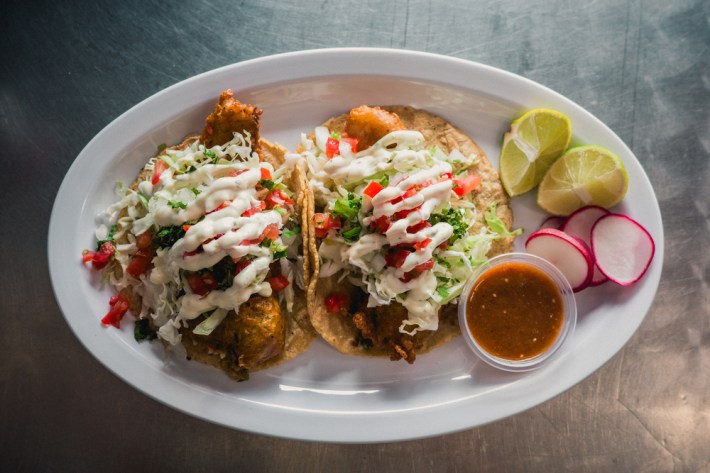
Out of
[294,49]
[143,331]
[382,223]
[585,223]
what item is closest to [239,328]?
[143,331]

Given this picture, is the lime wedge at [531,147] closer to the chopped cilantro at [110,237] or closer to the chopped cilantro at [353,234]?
the chopped cilantro at [353,234]

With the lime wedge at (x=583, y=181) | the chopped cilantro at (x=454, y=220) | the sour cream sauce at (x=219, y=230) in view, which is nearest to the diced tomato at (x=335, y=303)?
the sour cream sauce at (x=219, y=230)

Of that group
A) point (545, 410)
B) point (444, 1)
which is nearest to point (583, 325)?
point (545, 410)

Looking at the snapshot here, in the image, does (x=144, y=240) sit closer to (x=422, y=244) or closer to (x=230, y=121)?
(x=230, y=121)

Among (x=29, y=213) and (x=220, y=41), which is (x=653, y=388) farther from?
(x=29, y=213)

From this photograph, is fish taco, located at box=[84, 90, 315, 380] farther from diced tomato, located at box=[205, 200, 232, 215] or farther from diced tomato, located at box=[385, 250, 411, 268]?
diced tomato, located at box=[385, 250, 411, 268]

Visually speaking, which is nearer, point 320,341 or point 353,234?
point 353,234
